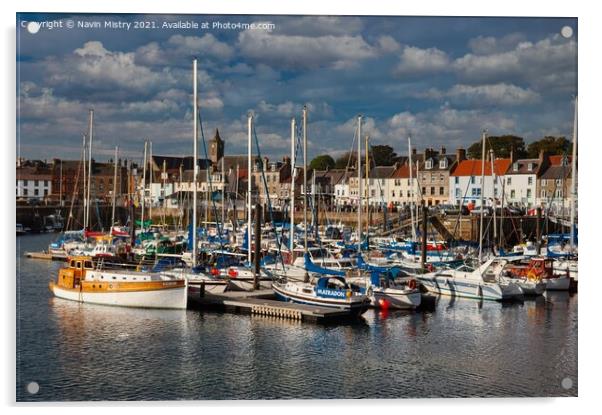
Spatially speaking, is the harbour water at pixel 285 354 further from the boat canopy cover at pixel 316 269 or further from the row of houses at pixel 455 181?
the row of houses at pixel 455 181

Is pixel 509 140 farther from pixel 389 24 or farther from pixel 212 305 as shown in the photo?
pixel 389 24

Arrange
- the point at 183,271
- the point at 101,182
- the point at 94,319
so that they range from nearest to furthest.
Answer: the point at 94,319 → the point at 183,271 → the point at 101,182

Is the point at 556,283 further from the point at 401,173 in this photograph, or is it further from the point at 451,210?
the point at 401,173

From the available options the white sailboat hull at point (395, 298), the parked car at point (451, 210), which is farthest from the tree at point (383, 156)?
the white sailboat hull at point (395, 298)

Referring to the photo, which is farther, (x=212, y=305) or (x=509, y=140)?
(x=509, y=140)

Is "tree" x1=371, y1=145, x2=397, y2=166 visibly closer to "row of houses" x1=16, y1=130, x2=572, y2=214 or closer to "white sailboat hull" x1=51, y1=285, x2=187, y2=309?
"row of houses" x1=16, y1=130, x2=572, y2=214

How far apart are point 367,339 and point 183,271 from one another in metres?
6.22

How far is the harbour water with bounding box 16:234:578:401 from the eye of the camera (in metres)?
12.6

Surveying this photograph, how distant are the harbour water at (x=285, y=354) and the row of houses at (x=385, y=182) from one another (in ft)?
40.5

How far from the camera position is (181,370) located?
1348cm

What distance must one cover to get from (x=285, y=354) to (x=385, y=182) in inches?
1503

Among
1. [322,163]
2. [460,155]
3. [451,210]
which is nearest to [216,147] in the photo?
[322,163]

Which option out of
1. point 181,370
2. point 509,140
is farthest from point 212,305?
point 509,140

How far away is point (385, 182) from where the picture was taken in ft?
172
